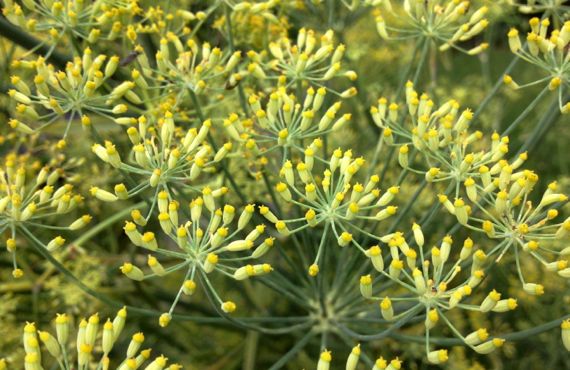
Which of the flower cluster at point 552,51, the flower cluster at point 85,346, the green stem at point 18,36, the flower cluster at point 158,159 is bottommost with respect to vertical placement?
the flower cluster at point 85,346

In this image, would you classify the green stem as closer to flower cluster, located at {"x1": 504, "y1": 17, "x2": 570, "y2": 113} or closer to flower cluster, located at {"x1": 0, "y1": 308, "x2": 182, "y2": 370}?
flower cluster, located at {"x1": 0, "y1": 308, "x2": 182, "y2": 370}

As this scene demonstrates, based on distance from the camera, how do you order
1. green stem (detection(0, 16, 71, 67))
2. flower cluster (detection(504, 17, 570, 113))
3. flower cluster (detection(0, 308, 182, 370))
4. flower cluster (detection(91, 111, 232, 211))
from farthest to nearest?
green stem (detection(0, 16, 71, 67)) → flower cluster (detection(504, 17, 570, 113)) → flower cluster (detection(91, 111, 232, 211)) → flower cluster (detection(0, 308, 182, 370))

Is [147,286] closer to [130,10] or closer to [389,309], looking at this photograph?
[130,10]

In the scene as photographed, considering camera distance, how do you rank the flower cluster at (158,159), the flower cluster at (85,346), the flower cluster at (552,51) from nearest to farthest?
the flower cluster at (85,346), the flower cluster at (158,159), the flower cluster at (552,51)

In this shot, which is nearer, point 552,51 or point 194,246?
point 194,246

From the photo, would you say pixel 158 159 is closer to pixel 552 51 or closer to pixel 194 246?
pixel 194 246

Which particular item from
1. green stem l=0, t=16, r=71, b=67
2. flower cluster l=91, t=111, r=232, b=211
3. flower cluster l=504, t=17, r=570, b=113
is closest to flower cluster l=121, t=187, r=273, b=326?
flower cluster l=91, t=111, r=232, b=211

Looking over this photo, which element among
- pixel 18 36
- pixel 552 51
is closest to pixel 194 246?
pixel 18 36

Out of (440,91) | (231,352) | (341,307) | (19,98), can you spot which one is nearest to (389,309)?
(341,307)

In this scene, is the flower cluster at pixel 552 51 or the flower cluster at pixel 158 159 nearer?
the flower cluster at pixel 158 159

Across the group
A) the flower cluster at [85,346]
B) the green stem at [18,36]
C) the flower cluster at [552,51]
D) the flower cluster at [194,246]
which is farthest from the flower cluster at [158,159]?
the flower cluster at [552,51]

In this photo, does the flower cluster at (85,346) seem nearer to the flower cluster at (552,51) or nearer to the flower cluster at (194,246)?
the flower cluster at (194,246)
